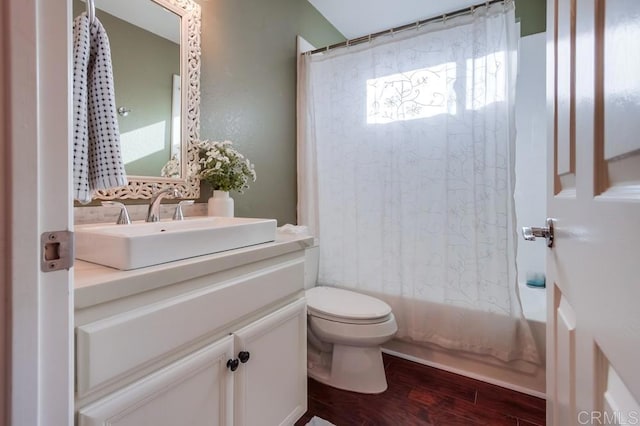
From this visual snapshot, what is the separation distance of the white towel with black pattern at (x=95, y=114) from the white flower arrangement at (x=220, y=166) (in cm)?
51

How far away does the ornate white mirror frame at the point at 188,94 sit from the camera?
1429 mm

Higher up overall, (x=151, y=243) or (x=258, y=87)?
(x=258, y=87)

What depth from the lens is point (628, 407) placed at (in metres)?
0.34

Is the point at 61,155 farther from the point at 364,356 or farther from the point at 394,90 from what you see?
the point at 394,90

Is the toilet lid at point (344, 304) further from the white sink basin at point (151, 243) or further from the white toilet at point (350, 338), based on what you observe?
the white sink basin at point (151, 243)

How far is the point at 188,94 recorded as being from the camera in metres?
1.45

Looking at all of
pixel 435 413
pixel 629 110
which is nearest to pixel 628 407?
pixel 629 110

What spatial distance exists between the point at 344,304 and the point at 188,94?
1328 mm

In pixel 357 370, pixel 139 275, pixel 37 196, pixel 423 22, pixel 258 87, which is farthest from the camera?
pixel 258 87

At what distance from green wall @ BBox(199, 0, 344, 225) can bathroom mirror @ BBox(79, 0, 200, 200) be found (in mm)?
96

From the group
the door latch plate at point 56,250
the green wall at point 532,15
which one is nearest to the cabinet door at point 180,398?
the door latch plate at point 56,250

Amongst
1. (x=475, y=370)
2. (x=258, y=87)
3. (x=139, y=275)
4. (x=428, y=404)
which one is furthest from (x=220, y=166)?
(x=475, y=370)

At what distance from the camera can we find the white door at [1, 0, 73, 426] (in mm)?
348

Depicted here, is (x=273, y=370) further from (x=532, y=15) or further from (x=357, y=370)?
(x=532, y=15)
